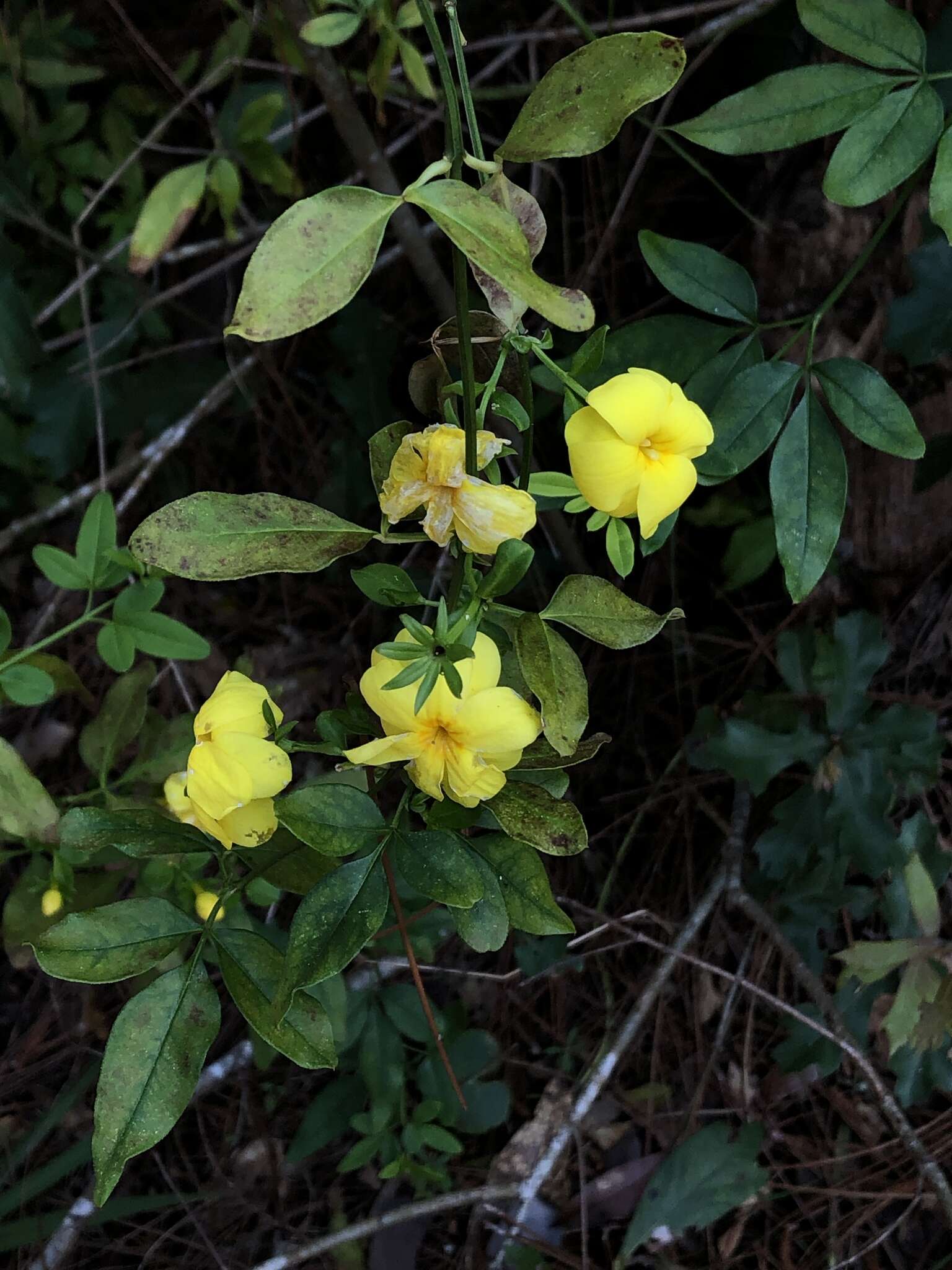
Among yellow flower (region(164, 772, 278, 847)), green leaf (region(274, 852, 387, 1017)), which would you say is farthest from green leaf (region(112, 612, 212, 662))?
green leaf (region(274, 852, 387, 1017))

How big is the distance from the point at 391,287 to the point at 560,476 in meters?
1.07

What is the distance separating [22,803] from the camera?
934 millimetres

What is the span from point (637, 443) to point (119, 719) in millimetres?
831

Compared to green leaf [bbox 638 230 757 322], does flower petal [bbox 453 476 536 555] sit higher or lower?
higher

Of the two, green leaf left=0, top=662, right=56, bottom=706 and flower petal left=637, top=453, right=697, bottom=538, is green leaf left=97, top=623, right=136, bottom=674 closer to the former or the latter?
green leaf left=0, top=662, right=56, bottom=706

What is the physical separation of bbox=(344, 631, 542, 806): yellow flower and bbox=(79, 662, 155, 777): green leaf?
0.62m

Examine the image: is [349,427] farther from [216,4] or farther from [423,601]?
[423,601]

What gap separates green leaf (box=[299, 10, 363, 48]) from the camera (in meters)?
0.94

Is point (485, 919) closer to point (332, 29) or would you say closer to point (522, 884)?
point (522, 884)

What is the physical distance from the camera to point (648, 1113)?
1.54 metres

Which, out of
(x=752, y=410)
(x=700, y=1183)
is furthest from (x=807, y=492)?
(x=700, y=1183)

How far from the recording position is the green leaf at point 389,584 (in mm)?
685

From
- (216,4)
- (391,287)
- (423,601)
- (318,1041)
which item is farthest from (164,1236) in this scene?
(216,4)

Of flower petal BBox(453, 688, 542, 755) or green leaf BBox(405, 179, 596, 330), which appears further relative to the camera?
flower petal BBox(453, 688, 542, 755)
